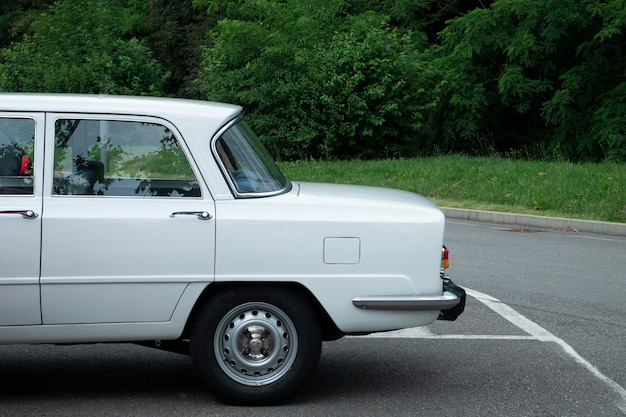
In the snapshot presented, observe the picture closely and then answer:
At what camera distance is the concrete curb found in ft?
50.6

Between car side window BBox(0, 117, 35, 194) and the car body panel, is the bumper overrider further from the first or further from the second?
car side window BBox(0, 117, 35, 194)

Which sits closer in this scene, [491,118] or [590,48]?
[590,48]

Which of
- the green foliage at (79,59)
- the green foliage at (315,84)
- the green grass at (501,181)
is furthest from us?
the green foliage at (79,59)

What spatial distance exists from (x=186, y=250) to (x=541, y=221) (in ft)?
36.5

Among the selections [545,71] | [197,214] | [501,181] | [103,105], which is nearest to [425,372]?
[197,214]

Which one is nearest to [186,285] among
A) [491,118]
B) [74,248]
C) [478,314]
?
[74,248]

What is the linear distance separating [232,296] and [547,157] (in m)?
24.9

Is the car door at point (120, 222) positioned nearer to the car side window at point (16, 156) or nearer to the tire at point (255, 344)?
the car side window at point (16, 156)

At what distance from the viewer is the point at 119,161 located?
235 inches

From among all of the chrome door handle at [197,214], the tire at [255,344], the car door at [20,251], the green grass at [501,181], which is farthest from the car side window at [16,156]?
the green grass at [501,181]

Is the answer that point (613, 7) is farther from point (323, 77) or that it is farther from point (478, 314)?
point (478, 314)

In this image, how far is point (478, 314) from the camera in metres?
8.80

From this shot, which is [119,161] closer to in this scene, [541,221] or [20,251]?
[20,251]

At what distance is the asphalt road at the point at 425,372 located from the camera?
6008 millimetres
